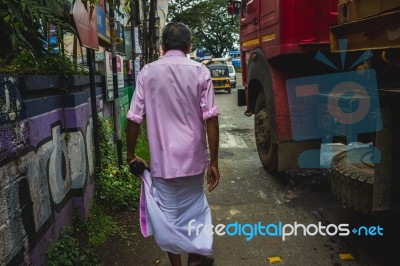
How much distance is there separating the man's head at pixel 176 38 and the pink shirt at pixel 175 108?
0.18 ft

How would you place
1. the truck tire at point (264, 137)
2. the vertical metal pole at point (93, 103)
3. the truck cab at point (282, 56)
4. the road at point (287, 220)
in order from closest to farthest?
1. the road at point (287, 220)
2. the vertical metal pole at point (93, 103)
3. the truck cab at point (282, 56)
4. the truck tire at point (264, 137)

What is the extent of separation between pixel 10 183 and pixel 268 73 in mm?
3232

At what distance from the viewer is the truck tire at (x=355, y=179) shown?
2.73 metres

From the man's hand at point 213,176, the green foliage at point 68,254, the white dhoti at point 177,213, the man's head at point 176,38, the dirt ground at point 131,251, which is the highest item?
the man's head at point 176,38

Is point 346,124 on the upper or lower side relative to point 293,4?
lower

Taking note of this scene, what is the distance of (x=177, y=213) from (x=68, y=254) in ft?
2.72

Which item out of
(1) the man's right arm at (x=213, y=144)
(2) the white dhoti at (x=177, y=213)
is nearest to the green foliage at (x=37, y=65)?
(2) the white dhoti at (x=177, y=213)

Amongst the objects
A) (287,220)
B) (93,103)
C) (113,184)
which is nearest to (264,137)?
(287,220)

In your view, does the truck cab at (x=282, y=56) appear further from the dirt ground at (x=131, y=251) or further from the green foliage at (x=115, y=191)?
the dirt ground at (x=131, y=251)

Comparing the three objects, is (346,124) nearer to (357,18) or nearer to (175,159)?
(357,18)

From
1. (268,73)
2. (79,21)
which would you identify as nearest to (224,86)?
(268,73)

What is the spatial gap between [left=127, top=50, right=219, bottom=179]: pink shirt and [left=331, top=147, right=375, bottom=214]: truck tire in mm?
1155

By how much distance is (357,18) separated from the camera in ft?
9.22

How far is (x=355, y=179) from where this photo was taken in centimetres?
281
